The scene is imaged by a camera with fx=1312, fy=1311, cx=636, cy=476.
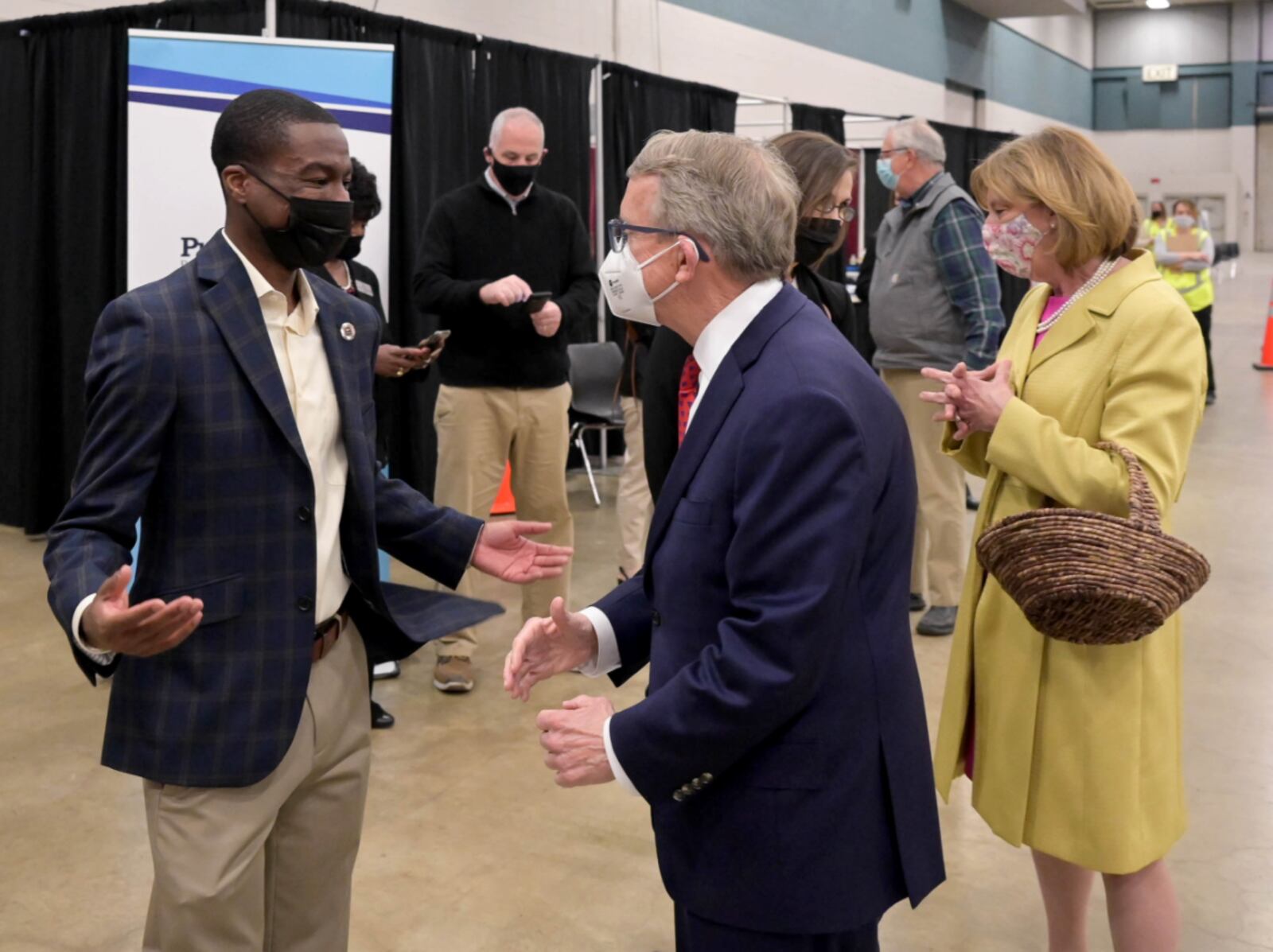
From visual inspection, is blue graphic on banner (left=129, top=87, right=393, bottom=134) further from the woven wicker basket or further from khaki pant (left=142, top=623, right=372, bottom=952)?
the woven wicker basket

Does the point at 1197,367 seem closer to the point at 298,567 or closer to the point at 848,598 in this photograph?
the point at 848,598

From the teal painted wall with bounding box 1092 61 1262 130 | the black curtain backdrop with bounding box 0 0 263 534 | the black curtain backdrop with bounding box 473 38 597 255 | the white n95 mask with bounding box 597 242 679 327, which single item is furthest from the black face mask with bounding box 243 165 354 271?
the teal painted wall with bounding box 1092 61 1262 130

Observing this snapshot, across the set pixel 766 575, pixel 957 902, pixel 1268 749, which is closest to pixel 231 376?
pixel 766 575

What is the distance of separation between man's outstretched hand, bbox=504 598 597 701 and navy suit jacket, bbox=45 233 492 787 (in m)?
0.30

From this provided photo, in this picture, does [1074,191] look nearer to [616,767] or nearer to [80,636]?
[616,767]

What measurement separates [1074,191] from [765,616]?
1.15m

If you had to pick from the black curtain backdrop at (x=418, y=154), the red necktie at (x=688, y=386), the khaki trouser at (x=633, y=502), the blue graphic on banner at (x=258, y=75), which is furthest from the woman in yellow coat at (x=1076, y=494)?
the black curtain backdrop at (x=418, y=154)

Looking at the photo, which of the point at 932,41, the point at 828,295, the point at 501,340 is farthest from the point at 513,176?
the point at 932,41

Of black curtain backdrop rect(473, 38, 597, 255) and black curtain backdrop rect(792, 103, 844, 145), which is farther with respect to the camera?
black curtain backdrop rect(792, 103, 844, 145)

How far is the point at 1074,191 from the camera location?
216 centimetres

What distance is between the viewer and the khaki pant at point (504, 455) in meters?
4.19

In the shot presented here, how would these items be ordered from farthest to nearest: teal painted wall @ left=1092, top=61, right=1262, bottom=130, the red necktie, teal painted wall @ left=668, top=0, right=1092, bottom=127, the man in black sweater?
1. teal painted wall @ left=1092, top=61, right=1262, bottom=130
2. teal painted wall @ left=668, top=0, right=1092, bottom=127
3. the man in black sweater
4. the red necktie

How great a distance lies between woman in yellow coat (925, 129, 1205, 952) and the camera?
2.05 m

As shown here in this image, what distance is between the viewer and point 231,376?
66.7 inches
